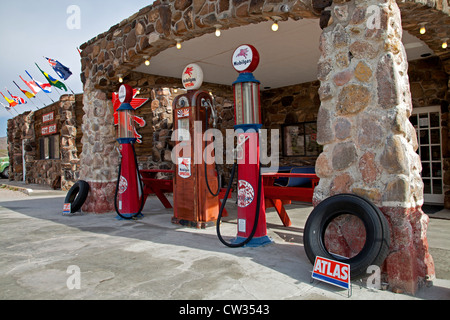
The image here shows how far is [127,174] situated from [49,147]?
10902 mm

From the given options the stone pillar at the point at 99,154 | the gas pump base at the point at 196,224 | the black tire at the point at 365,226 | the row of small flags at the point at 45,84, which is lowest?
the gas pump base at the point at 196,224

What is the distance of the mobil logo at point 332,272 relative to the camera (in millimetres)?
2852

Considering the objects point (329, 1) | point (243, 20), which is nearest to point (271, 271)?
point (329, 1)

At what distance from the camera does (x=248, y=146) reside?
441 centimetres

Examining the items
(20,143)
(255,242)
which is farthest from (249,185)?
(20,143)

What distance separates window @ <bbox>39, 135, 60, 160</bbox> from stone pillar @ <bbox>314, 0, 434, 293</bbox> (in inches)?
551

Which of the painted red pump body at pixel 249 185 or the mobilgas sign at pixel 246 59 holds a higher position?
the mobilgas sign at pixel 246 59

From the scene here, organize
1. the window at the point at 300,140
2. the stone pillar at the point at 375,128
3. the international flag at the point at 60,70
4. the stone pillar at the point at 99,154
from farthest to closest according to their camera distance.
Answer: the international flag at the point at 60,70 → the window at the point at 300,140 → the stone pillar at the point at 99,154 → the stone pillar at the point at 375,128

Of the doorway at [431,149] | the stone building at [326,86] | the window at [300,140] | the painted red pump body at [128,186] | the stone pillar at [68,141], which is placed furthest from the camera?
the stone pillar at [68,141]

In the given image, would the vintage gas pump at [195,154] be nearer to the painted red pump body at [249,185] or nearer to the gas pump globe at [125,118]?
the painted red pump body at [249,185]

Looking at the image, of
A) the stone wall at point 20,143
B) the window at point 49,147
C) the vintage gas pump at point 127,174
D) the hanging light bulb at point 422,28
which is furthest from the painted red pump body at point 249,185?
the stone wall at point 20,143

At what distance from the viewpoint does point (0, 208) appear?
28.0 ft

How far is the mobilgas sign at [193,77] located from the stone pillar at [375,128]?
2.39 metres
